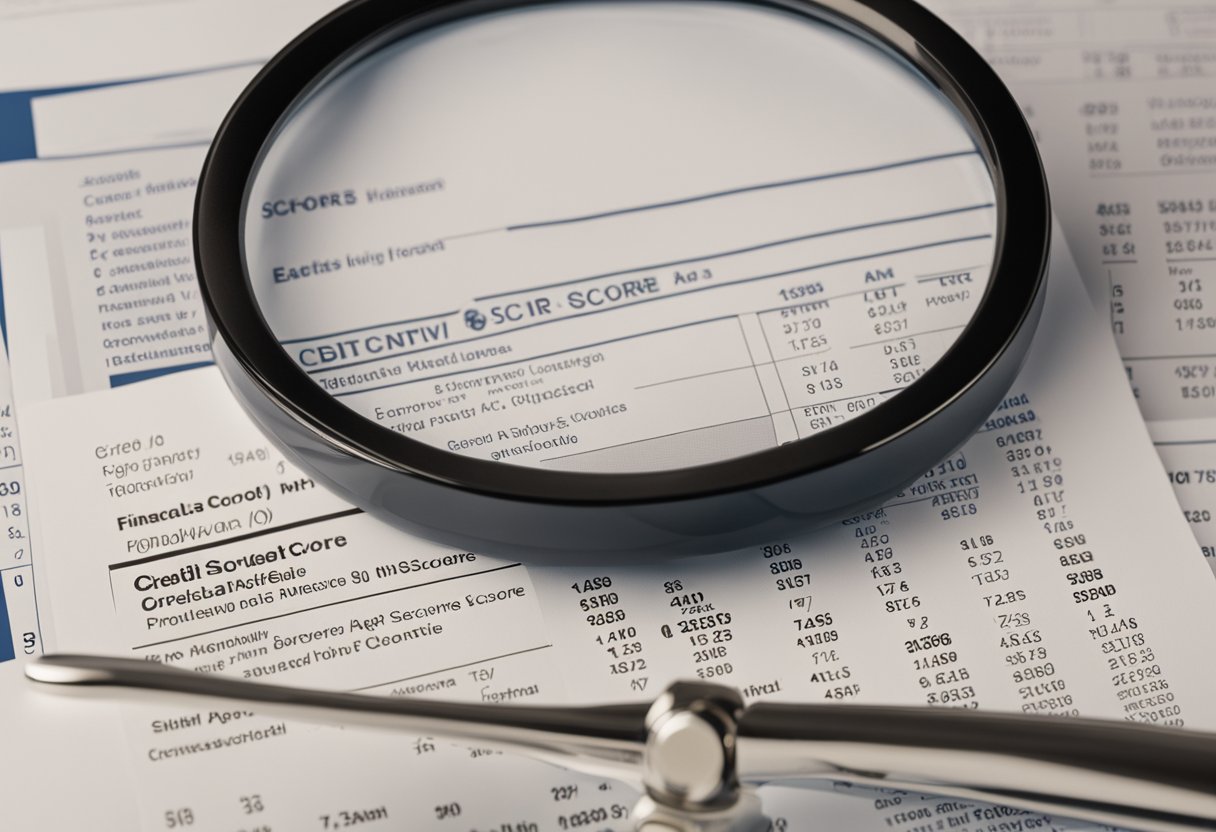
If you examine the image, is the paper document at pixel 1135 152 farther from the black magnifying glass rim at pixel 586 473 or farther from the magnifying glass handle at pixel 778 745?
the magnifying glass handle at pixel 778 745

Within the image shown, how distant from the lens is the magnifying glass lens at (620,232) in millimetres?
591

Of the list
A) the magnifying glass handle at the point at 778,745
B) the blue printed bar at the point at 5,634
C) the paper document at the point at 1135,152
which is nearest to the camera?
the magnifying glass handle at the point at 778,745

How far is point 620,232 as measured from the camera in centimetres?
67

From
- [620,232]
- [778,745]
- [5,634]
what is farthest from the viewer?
[620,232]

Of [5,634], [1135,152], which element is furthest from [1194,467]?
[5,634]

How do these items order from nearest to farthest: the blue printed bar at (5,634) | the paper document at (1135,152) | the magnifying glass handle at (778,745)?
the magnifying glass handle at (778,745), the blue printed bar at (5,634), the paper document at (1135,152)

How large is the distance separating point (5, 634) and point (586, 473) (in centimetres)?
27

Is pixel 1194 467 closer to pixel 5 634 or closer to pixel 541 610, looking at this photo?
pixel 541 610

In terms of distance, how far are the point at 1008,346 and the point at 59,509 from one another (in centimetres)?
45

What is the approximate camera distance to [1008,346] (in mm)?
559

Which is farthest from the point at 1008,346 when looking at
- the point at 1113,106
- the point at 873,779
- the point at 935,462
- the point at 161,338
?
the point at 161,338

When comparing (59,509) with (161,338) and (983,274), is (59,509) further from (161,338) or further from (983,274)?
(983,274)

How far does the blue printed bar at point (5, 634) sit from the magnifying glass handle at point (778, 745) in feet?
0.35

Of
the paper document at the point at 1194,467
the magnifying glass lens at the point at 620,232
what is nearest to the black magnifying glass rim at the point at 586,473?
the magnifying glass lens at the point at 620,232
